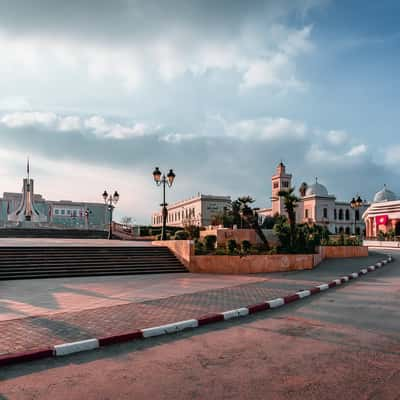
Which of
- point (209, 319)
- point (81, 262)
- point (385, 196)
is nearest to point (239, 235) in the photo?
point (81, 262)

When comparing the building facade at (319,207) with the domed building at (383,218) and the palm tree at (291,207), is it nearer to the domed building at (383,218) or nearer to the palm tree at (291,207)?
the domed building at (383,218)

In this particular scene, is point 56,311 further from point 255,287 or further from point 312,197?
point 312,197

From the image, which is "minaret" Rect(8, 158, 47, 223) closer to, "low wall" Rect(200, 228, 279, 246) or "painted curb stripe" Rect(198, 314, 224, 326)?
"low wall" Rect(200, 228, 279, 246)

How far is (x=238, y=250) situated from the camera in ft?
59.8

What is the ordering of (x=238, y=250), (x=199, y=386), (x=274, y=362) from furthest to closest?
1. (x=238, y=250)
2. (x=274, y=362)
3. (x=199, y=386)

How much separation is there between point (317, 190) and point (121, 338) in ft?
281

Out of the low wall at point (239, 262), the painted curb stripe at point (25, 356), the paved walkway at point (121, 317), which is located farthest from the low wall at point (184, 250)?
the painted curb stripe at point (25, 356)

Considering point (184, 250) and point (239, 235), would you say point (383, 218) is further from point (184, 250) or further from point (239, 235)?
point (184, 250)

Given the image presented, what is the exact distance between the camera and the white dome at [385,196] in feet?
251

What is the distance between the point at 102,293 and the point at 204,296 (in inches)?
116

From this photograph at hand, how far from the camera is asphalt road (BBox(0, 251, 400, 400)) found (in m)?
4.23

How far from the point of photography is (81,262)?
1688 centimetres

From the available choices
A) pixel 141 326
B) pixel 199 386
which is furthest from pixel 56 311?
pixel 199 386

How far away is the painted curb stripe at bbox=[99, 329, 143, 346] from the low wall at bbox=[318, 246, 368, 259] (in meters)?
19.1
